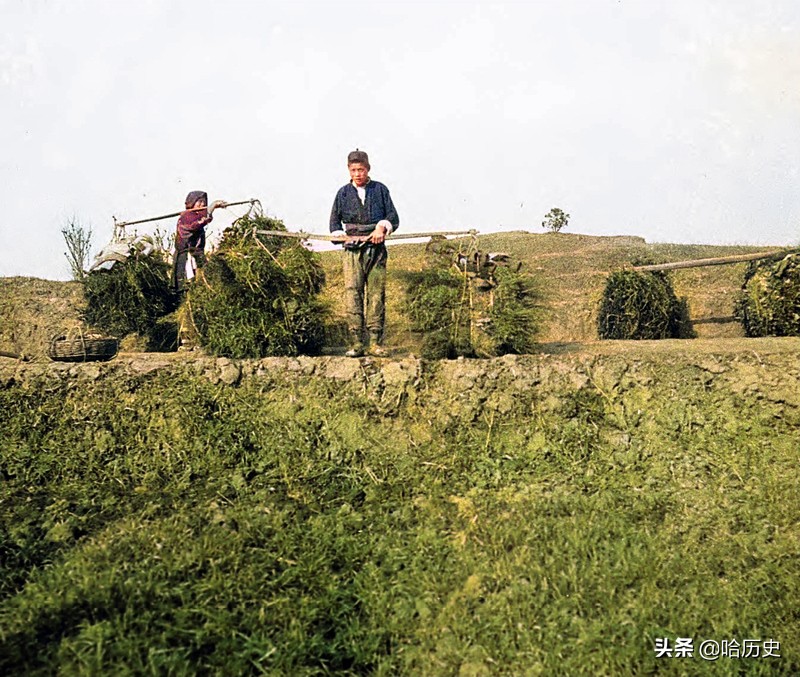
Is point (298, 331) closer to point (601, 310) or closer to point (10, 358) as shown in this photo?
point (10, 358)

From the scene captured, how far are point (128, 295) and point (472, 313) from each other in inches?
175

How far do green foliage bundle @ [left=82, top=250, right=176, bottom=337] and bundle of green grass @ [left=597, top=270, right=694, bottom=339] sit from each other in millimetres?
5944

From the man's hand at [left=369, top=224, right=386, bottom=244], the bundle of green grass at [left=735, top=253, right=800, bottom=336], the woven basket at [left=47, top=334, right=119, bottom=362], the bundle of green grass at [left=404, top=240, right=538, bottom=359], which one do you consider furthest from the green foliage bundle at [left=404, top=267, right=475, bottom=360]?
the bundle of green grass at [left=735, top=253, right=800, bottom=336]

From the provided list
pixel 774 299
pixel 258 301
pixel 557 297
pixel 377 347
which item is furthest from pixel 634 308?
pixel 258 301

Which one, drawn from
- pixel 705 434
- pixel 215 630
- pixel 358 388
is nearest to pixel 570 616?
pixel 215 630

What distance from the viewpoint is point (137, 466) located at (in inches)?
239

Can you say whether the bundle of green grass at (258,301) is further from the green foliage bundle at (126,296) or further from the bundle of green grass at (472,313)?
the green foliage bundle at (126,296)

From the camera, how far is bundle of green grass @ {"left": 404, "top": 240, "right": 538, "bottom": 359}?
6.80 metres

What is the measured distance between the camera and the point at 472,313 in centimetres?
685

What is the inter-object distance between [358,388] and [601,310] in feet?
15.0

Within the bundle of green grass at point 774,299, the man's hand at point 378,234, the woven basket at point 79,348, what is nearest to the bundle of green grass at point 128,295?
the woven basket at point 79,348

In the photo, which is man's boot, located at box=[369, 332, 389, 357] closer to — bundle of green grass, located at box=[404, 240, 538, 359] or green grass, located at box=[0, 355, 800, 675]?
bundle of green grass, located at box=[404, 240, 538, 359]

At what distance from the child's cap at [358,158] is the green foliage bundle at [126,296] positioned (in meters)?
3.35

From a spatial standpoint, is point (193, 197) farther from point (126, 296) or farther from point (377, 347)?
point (377, 347)
